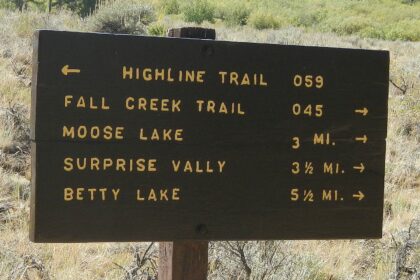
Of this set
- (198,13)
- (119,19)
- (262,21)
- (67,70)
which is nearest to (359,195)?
(67,70)

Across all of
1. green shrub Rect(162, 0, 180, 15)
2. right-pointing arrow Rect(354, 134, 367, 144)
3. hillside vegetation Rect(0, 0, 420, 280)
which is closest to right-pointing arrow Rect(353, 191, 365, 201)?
right-pointing arrow Rect(354, 134, 367, 144)

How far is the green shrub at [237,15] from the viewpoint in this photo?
2559 cm

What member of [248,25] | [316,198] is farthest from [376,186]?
[248,25]

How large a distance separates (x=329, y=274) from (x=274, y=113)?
2.25m

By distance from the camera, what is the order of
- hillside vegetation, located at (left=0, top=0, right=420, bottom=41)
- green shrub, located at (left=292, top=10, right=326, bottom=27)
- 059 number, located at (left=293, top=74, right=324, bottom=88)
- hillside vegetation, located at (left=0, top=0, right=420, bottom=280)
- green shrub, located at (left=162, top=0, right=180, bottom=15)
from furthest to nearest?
1. green shrub, located at (left=292, top=10, right=326, bottom=27)
2. green shrub, located at (left=162, top=0, right=180, bottom=15)
3. hillside vegetation, located at (left=0, top=0, right=420, bottom=41)
4. hillside vegetation, located at (left=0, top=0, right=420, bottom=280)
5. 059 number, located at (left=293, top=74, right=324, bottom=88)

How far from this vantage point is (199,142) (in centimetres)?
266

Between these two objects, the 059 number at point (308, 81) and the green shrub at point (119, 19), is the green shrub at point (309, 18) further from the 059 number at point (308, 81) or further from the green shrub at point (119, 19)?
the 059 number at point (308, 81)

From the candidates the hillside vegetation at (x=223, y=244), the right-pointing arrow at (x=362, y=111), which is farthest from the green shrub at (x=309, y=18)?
the right-pointing arrow at (x=362, y=111)

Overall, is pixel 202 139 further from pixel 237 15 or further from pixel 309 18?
pixel 309 18

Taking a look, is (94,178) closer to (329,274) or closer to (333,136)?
(333,136)

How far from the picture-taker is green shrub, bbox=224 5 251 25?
25.6m

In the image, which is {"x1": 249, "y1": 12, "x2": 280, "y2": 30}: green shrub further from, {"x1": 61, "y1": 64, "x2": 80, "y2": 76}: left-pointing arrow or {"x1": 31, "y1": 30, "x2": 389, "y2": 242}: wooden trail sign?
{"x1": 61, "y1": 64, "x2": 80, "y2": 76}: left-pointing arrow

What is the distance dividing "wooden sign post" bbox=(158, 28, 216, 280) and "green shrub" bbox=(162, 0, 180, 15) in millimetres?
23078

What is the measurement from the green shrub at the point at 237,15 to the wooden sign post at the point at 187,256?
2180 centimetres
